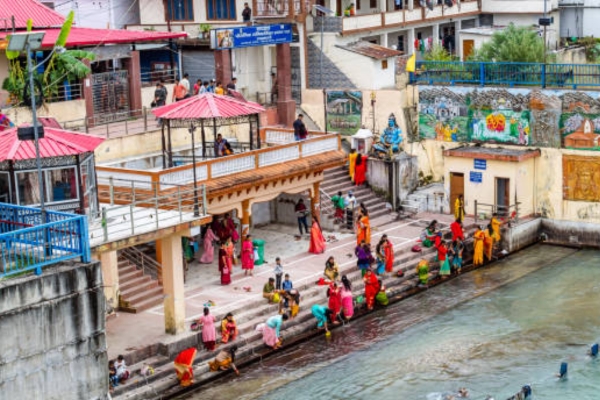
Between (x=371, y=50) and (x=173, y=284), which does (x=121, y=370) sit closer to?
(x=173, y=284)

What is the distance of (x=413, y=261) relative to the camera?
3528 cm

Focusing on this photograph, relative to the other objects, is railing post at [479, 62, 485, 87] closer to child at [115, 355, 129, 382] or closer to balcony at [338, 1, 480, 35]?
balcony at [338, 1, 480, 35]

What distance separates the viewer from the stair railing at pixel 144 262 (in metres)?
32.0

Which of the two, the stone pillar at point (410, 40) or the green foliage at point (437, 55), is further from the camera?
the stone pillar at point (410, 40)

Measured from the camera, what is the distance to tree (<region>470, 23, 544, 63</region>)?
148 ft

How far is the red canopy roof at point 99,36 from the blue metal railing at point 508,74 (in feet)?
28.8

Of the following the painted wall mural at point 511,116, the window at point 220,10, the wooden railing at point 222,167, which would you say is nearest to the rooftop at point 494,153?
the painted wall mural at point 511,116

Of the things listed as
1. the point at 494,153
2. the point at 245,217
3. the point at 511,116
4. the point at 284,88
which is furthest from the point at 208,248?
the point at 511,116

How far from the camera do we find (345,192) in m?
39.7

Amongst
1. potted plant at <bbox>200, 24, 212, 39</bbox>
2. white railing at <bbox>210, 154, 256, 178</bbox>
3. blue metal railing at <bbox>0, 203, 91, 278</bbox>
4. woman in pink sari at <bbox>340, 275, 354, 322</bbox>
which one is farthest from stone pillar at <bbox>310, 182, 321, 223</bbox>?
blue metal railing at <bbox>0, 203, 91, 278</bbox>

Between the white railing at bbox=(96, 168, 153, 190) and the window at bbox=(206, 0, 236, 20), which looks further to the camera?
the window at bbox=(206, 0, 236, 20)

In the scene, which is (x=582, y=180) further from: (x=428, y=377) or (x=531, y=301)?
(x=428, y=377)

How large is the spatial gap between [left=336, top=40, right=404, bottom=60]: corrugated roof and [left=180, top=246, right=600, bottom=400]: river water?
10.7 meters

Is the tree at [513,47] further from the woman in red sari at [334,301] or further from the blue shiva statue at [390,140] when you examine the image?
the woman in red sari at [334,301]
